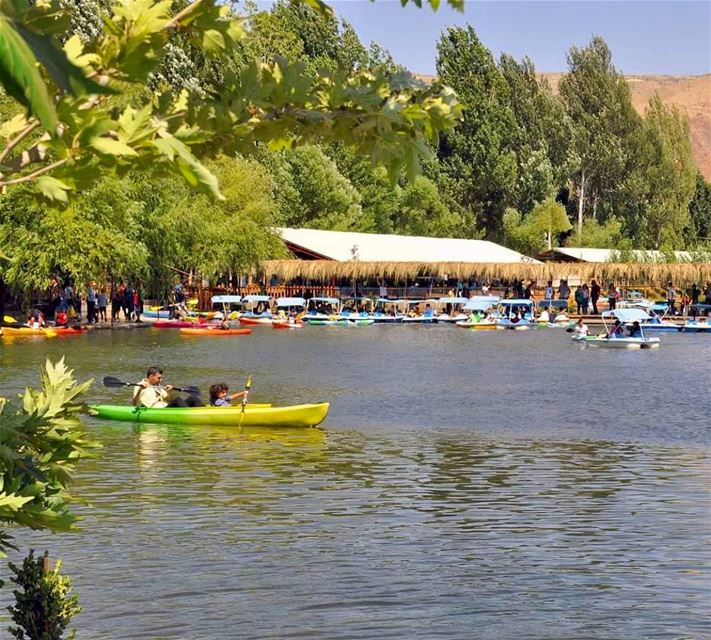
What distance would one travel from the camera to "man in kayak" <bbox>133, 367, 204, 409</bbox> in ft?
95.1

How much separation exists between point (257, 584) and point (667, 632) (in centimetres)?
459

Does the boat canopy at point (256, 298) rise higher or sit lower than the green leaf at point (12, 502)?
higher

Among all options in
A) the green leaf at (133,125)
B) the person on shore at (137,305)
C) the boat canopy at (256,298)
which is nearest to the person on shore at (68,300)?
the person on shore at (137,305)

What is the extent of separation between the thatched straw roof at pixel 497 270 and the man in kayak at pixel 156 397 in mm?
49831

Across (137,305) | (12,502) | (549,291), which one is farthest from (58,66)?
(549,291)

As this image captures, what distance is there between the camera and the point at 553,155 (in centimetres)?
11425

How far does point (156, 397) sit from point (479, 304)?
47.7 m

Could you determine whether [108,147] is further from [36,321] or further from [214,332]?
[214,332]

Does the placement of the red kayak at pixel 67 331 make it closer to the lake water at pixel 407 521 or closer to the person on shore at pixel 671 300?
the lake water at pixel 407 521

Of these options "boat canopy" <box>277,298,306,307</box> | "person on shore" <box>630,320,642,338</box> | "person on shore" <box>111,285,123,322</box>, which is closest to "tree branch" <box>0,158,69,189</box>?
"person on shore" <box>630,320,642,338</box>

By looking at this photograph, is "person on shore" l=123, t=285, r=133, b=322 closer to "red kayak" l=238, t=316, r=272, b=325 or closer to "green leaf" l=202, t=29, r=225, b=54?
"red kayak" l=238, t=316, r=272, b=325

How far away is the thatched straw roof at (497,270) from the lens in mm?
79562

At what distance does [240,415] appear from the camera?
1111 inches

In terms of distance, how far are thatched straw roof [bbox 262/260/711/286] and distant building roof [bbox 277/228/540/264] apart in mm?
2270
